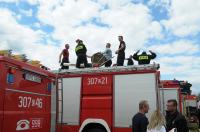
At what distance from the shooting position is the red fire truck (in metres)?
6.89

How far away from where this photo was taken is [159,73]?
31.1 feet

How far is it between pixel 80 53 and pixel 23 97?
613 centimetres

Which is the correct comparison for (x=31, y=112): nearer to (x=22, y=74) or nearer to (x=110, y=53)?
(x=22, y=74)

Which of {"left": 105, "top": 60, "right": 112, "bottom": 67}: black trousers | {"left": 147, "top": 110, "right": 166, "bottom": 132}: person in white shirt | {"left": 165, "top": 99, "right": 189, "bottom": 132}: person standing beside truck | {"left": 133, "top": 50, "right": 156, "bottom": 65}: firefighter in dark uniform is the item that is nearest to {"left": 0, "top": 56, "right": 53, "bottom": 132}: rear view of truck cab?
{"left": 147, "top": 110, "right": 166, "bottom": 132}: person in white shirt

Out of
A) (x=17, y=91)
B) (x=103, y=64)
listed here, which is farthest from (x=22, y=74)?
(x=103, y=64)

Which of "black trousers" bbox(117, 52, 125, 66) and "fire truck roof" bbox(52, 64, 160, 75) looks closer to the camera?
"fire truck roof" bbox(52, 64, 160, 75)

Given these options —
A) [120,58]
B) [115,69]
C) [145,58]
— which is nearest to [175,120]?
[115,69]

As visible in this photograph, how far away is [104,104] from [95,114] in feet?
1.20

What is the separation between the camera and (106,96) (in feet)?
32.5

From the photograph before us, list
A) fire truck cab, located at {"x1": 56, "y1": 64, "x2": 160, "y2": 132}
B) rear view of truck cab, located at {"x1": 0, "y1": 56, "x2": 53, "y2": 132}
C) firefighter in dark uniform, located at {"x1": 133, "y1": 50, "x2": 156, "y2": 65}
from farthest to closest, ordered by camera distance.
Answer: firefighter in dark uniform, located at {"x1": 133, "y1": 50, "x2": 156, "y2": 65} < fire truck cab, located at {"x1": 56, "y1": 64, "x2": 160, "y2": 132} < rear view of truck cab, located at {"x1": 0, "y1": 56, "x2": 53, "y2": 132}

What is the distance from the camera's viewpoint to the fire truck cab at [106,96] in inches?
370

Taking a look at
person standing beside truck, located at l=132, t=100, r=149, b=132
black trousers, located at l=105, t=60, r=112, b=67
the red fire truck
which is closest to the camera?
person standing beside truck, located at l=132, t=100, r=149, b=132

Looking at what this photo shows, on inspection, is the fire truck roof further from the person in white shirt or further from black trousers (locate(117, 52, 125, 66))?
the person in white shirt

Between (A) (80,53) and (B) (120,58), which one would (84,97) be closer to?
(B) (120,58)
